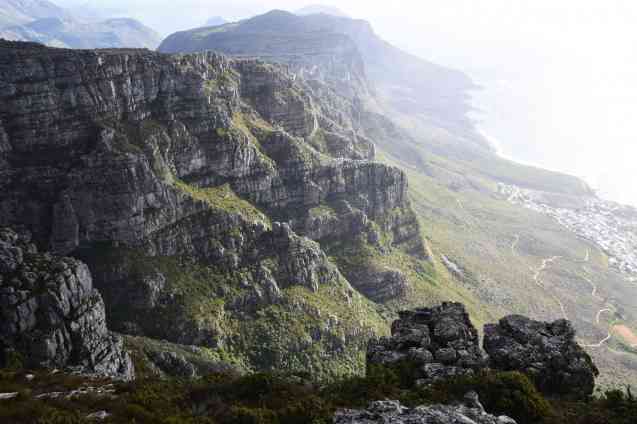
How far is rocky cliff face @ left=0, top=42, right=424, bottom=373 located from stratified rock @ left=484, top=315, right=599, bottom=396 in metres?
60.2

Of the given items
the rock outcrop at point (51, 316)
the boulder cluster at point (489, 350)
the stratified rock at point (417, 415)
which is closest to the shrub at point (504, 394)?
the stratified rock at point (417, 415)

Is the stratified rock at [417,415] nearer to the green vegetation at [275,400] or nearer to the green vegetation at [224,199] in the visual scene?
the green vegetation at [275,400]

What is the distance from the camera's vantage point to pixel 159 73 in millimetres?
128750

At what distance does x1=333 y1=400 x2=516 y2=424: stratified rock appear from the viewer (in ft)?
138

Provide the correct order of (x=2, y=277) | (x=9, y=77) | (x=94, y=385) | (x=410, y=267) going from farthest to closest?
(x=410, y=267), (x=9, y=77), (x=2, y=277), (x=94, y=385)

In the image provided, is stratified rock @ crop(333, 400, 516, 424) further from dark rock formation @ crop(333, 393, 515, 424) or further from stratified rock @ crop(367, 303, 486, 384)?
stratified rock @ crop(367, 303, 486, 384)

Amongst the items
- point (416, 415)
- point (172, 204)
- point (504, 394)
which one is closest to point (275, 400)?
point (416, 415)

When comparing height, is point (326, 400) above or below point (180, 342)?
above

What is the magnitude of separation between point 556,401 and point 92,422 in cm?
4864

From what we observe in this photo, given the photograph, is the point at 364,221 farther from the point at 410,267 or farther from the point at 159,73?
the point at 159,73

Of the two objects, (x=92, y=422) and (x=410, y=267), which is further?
(x=410, y=267)

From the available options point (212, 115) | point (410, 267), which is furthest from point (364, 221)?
point (212, 115)

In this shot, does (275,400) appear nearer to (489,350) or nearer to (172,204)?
(489,350)

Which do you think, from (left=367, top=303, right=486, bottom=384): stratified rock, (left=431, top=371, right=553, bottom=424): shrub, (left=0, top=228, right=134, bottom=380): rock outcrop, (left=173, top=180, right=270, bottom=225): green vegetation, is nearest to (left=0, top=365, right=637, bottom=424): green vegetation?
(left=431, top=371, right=553, bottom=424): shrub
